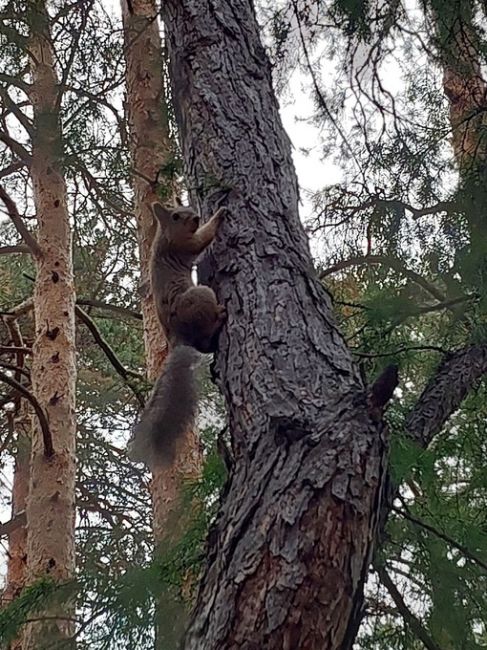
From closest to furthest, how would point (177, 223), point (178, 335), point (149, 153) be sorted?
point (178, 335) → point (177, 223) → point (149, 153)

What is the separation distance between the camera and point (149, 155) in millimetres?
4918

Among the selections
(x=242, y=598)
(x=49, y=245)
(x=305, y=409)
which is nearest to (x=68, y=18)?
(x=49, y=245)

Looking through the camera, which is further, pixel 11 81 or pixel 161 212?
pixel 11 81

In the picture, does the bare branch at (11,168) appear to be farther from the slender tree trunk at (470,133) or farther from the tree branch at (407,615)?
the tree branch at (407,615)

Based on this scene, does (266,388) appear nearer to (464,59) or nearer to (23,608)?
(23,608)

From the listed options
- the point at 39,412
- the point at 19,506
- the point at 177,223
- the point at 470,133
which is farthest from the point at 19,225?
the point at 19,506

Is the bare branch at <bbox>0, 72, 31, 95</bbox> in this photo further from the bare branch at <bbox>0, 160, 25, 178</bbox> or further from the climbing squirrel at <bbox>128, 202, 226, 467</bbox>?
the climbing squirrel at <bbox>128, 202, 226, 467</bbox>

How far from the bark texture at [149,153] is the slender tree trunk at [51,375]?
1.65ft

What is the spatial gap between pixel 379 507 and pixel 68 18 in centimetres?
349

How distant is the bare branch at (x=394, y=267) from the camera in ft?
9.82

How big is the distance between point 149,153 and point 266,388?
3324 millimetres

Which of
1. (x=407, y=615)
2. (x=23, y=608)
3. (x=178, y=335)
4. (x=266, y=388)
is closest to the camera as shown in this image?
(x=266, y=388)

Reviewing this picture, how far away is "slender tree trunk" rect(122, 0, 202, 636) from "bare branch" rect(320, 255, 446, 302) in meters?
1.06

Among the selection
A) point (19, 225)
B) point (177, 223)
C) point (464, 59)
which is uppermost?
point (19, 225)
